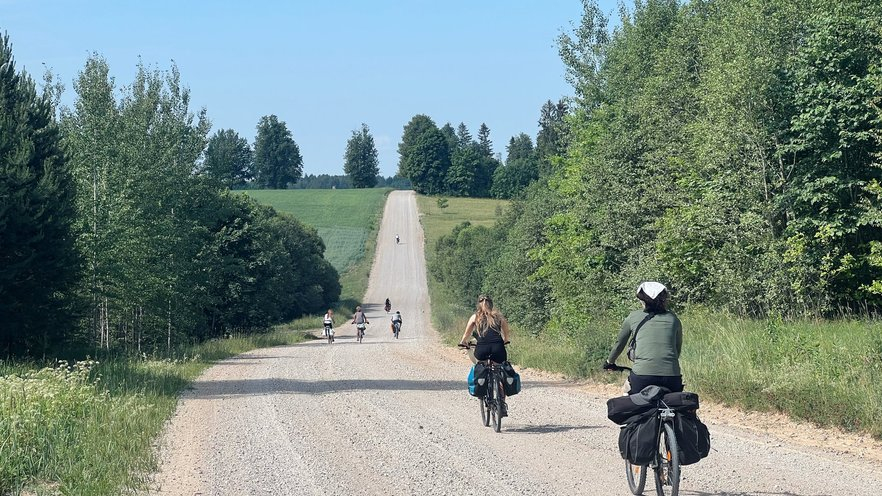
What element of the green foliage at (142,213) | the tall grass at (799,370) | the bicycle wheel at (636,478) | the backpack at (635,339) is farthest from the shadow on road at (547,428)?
the green foliage at (142,213)

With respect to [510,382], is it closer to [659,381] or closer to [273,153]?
[659,381]

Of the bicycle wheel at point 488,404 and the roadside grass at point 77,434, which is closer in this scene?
the roadside grass at point 77,434

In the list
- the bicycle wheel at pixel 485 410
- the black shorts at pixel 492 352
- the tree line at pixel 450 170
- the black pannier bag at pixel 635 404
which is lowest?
the bicycle wheel at pixel 485 410

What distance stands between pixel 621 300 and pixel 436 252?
3414 inches

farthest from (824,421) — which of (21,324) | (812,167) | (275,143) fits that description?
(275,143)

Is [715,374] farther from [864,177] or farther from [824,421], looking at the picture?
[864,177]

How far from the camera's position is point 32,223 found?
79.8 ft

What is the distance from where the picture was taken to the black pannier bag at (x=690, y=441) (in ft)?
24.9

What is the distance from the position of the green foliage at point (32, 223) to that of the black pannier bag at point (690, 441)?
20.4m

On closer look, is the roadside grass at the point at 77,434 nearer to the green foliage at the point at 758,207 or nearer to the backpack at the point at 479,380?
the backpack at the point at 479,380

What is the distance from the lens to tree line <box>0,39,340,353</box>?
2472 centimetres

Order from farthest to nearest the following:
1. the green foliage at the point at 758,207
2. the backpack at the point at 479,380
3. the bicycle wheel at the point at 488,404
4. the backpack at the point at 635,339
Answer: the green foliage at the point at 758,207 < the backpack at the point at 479,380 < the bicycle wheel at the point at 488,404 < the backpack at the point at 635,339

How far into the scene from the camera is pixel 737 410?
1338 cm

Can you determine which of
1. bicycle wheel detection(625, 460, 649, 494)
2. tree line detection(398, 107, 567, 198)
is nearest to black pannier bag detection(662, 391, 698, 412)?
bicycle wheel detection(625, 460, 649, 494)
